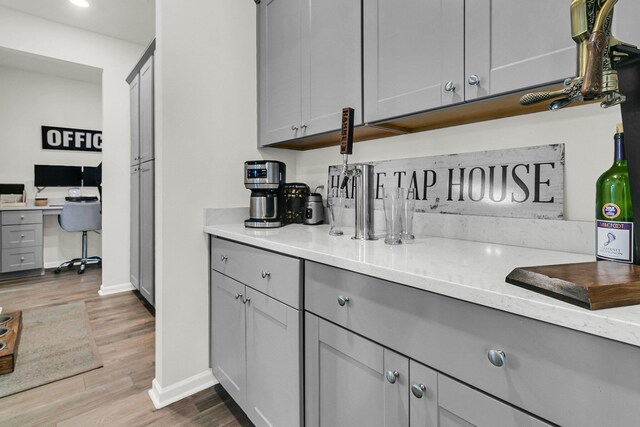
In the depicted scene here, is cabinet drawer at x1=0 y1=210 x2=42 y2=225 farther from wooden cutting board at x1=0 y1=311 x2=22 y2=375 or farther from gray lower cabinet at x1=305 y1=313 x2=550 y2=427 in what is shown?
gray lower cabinet at x1=305 y1=313 x2=550 y2=427

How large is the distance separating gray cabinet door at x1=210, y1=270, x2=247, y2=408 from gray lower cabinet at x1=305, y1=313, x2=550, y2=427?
0.48 m

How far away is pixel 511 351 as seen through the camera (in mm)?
609

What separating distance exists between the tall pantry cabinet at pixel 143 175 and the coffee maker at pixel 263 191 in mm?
1410

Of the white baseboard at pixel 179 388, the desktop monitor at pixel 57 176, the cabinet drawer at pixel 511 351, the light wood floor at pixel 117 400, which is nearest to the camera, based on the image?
the cabinet drawer at pixel 511 351

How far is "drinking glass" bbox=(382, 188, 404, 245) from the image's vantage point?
1.21 meters

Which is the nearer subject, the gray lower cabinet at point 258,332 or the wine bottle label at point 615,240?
the wine bottle label at point 615,240

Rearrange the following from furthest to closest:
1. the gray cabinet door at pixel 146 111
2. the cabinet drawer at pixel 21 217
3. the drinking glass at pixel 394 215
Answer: the cabinet drawer at pixel 21 217, the gray cabinet door at pixel 146 111, the drinking glass at pixel 394 215

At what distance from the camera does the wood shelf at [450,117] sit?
105 cm

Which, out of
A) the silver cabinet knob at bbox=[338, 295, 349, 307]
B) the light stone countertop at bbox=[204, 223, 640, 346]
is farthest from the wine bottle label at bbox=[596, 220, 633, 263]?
the silver cabinet knob at bbox=[338, 295, 349, 307]

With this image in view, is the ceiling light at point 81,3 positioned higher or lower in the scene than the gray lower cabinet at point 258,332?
higher

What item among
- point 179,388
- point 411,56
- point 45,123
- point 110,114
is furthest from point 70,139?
point 411,56

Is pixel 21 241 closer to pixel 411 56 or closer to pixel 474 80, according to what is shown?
pixel 411 56

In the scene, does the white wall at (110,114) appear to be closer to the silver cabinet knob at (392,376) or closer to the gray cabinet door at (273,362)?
the gray cabinet door at (273,362)

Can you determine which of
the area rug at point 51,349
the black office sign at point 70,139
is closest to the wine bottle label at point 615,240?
the area rug at point 51,349
